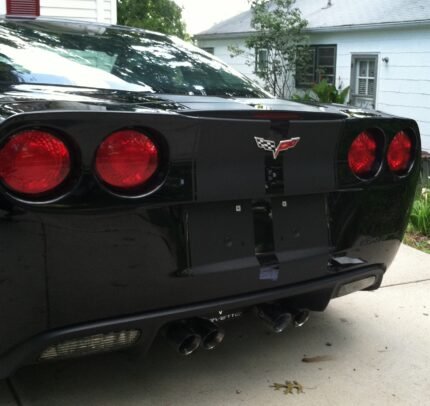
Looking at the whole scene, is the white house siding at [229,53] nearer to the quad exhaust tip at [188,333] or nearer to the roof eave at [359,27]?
the roof eave at [359,27]

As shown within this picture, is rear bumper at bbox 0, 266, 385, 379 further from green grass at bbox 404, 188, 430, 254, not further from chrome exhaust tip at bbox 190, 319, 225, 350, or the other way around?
green grass at bbox 404, 188, 430, 254

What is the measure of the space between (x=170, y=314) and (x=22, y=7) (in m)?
8.72

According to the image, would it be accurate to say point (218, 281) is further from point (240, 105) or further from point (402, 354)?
point (402, 354)

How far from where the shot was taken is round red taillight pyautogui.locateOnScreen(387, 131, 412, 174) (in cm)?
266

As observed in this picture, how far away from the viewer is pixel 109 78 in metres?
2.59

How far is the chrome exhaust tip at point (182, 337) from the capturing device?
2.32m

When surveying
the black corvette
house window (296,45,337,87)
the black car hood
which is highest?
house window (296,45,337,87)

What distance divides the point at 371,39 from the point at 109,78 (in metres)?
11.6

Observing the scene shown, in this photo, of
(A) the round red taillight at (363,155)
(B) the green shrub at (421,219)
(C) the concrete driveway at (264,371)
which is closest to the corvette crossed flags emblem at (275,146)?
(A) the round red taillight at (363,155)

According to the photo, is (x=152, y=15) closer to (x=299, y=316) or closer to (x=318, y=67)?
(x=318, y=67)

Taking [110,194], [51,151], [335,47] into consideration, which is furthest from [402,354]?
[335,47]

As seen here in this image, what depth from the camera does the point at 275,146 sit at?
2266mm

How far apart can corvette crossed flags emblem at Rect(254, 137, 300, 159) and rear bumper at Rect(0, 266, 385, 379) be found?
1.84ft

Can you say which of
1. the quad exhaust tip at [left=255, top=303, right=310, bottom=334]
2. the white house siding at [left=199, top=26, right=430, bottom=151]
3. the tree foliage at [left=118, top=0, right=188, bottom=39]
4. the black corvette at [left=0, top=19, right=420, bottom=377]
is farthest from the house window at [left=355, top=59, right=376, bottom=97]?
the tree foliage at [left=118, top=0, right=188, bottom=39]
